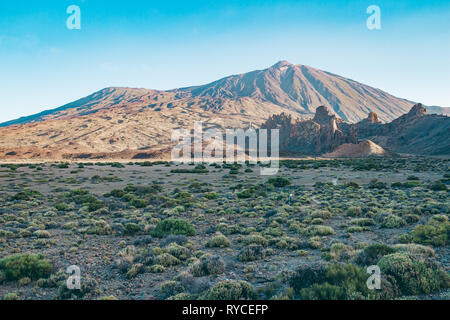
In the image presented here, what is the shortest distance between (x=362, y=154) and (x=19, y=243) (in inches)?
3219

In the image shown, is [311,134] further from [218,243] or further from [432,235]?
[218,243]

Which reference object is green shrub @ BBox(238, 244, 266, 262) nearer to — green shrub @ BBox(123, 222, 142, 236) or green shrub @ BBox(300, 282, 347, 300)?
green shrub @ BBox(300, 282, 347, 300)

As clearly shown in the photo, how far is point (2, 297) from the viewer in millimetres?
6215

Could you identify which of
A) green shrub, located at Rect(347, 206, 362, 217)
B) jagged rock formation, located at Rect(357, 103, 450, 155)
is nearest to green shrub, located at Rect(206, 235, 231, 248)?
green shrub, located at Rect(347, 206, 362, 217)

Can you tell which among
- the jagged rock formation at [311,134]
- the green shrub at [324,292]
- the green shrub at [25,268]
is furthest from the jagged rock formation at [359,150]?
the green shrub at [25,268]

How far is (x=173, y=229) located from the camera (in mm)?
11539

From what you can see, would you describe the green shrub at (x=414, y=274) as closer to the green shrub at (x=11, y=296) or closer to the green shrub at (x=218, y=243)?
the green shrub at (x=218, y=243)

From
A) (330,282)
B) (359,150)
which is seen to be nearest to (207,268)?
(330,282)

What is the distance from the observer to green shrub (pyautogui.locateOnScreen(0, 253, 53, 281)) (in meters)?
7.13

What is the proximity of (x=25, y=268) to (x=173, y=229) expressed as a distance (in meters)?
5.24

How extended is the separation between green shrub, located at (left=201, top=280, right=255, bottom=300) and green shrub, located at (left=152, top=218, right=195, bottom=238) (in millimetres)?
5664

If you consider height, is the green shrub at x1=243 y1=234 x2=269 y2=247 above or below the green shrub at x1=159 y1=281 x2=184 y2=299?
below
